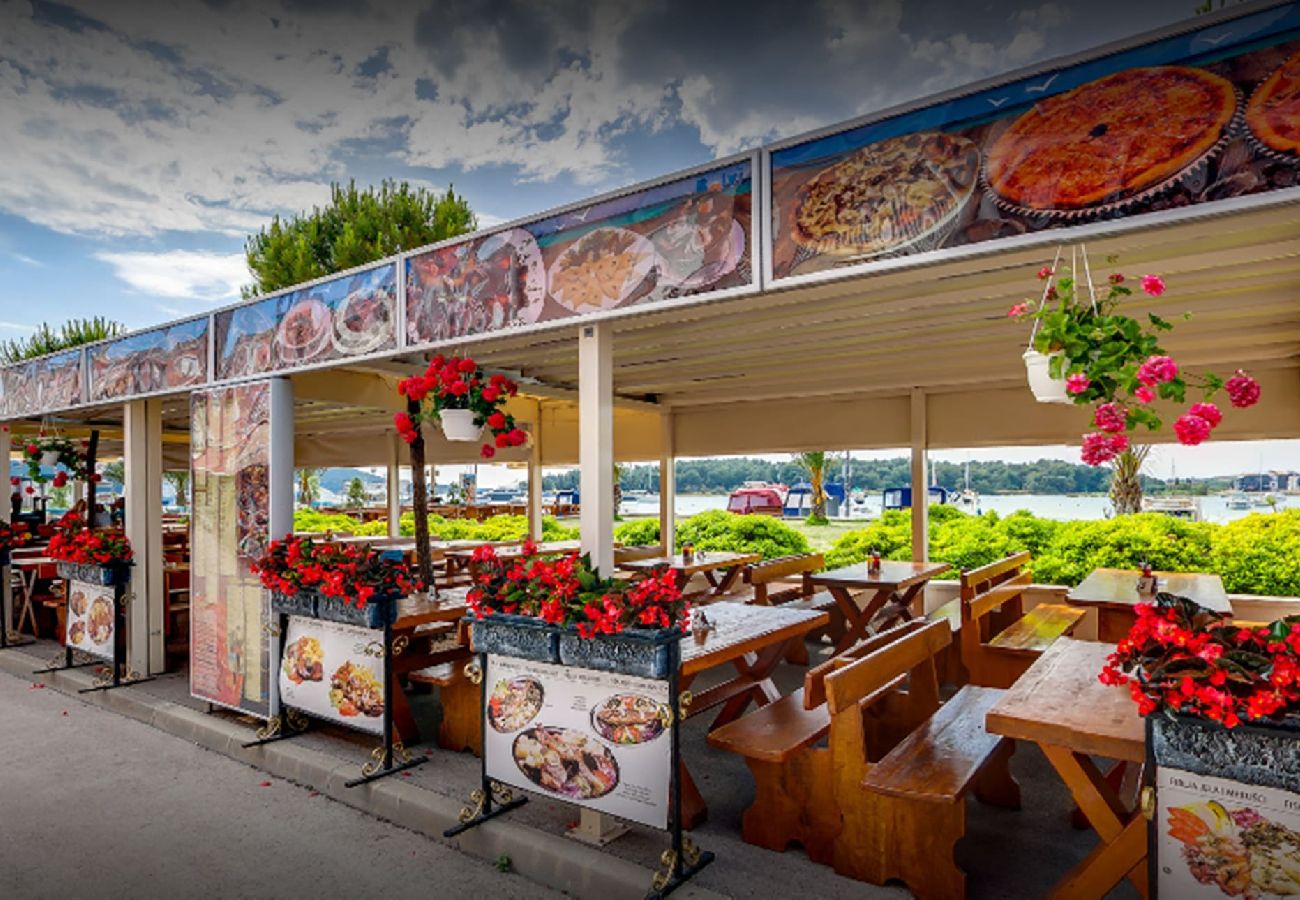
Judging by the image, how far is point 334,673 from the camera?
491 cm

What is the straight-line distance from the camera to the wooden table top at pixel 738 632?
148 inches

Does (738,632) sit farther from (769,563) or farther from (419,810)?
(769,563)

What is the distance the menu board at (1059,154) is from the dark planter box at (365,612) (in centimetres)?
311

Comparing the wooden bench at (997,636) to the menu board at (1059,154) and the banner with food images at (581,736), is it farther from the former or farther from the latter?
the menu board at (1059,154)

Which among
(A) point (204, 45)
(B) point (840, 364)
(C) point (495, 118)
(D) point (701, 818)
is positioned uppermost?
(C) point (495, 118)

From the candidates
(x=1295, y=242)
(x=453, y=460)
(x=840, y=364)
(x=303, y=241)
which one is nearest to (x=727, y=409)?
(x=840, y=364)

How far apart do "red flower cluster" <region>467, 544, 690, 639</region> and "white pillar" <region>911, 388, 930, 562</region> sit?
5825 millimetres

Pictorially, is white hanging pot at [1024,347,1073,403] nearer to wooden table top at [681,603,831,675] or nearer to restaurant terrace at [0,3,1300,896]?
restaurant terrace at [0,3,1300,896]

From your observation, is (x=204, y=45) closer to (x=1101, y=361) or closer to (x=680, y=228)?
(x=680, y=228)

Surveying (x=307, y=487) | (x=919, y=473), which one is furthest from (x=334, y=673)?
(x=307, y=487)

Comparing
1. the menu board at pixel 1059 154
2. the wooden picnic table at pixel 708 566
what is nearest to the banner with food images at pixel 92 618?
the wooden picnic table at pixel 708 566

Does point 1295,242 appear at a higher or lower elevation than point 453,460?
higher

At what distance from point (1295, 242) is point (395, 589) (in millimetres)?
4919

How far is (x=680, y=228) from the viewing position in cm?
345
